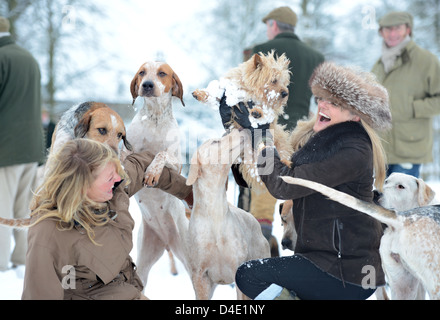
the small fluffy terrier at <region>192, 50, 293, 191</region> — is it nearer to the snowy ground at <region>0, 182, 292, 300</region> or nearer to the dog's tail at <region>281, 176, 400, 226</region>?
the dog's tail at <region>281, 176, 400, 226</region>

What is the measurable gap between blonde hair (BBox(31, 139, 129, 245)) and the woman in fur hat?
80 centimetres

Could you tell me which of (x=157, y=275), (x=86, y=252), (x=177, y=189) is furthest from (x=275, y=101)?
(x=157, y=275)

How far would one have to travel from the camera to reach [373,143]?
2533 mm

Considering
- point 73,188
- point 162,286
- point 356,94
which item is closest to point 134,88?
point 73,188

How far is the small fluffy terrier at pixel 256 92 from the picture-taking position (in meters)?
2.59

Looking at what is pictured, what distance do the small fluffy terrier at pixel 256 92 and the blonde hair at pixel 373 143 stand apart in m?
0.17

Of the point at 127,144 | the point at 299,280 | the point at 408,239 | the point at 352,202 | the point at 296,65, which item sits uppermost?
the point at 296,65

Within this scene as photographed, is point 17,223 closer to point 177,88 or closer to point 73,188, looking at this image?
point 73,188

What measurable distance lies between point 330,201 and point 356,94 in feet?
1.78

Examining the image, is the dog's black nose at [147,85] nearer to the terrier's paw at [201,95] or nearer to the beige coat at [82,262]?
the terrier's paw at [201,95]

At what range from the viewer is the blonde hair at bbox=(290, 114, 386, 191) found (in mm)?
2535

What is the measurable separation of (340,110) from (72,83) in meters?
9.83

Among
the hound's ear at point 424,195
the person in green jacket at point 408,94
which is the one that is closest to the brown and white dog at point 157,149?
the hound's ear at point 424,195

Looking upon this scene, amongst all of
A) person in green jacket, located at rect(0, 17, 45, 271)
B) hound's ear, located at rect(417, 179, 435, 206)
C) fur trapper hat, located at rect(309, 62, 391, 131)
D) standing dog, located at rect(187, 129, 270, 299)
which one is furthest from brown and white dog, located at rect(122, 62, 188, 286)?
person in green jacket, located at rect(0, 17, 45, 271)
